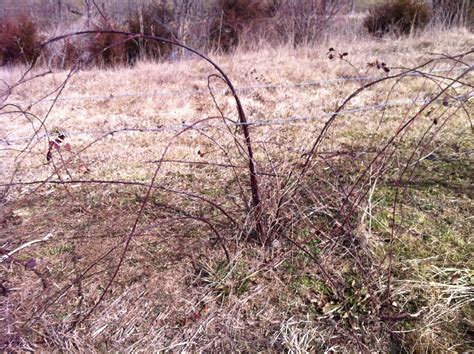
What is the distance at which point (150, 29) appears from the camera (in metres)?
9.82

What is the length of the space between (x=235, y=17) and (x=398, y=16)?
14.8 feet

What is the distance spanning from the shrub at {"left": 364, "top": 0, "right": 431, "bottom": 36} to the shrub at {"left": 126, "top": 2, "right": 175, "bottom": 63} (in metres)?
5.36

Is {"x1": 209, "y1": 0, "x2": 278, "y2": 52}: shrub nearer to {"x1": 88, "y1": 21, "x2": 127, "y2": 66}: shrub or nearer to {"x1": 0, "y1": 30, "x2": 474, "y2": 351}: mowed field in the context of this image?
{"x1": 88, "y1": 21, "x2": 127, "y2": 66}: shrub

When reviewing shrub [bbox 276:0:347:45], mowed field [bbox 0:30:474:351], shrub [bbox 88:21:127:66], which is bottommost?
mowed field [bbox 0:30:474:351]

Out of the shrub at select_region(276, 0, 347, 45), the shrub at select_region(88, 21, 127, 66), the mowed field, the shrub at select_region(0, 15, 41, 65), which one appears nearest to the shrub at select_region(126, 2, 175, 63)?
the shrub at select_region(88, 21, 127, 66)

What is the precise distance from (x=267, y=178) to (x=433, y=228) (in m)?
1.00

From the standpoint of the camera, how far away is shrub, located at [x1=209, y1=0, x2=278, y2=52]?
9867 millimetres

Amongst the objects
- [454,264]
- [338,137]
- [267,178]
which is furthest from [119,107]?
[454,264]

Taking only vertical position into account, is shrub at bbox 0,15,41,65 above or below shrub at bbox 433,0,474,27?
below

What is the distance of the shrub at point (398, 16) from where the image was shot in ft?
32.0

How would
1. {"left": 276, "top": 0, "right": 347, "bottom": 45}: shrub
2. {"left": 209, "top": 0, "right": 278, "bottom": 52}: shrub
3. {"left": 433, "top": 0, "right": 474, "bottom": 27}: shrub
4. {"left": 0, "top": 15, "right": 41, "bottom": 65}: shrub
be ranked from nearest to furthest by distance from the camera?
1. {"left": 433, "top": 0, "right": 474, "bottom": 27}: shrub
2. {"left": 276, "top": 0, "right": 347, "bottom": 45}: shrub
3. {"left": 0, "top": 15, "right": 41, "bottom": 65}: shrub
4. {"left": 209, "top": 0, "right": 278, "bottom": 52}: shrub

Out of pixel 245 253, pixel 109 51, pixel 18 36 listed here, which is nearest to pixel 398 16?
pixel 109 51

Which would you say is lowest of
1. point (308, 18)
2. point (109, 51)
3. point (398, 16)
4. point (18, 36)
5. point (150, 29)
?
point (109, 51)

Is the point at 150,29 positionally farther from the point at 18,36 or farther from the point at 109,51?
the point at 18,36
